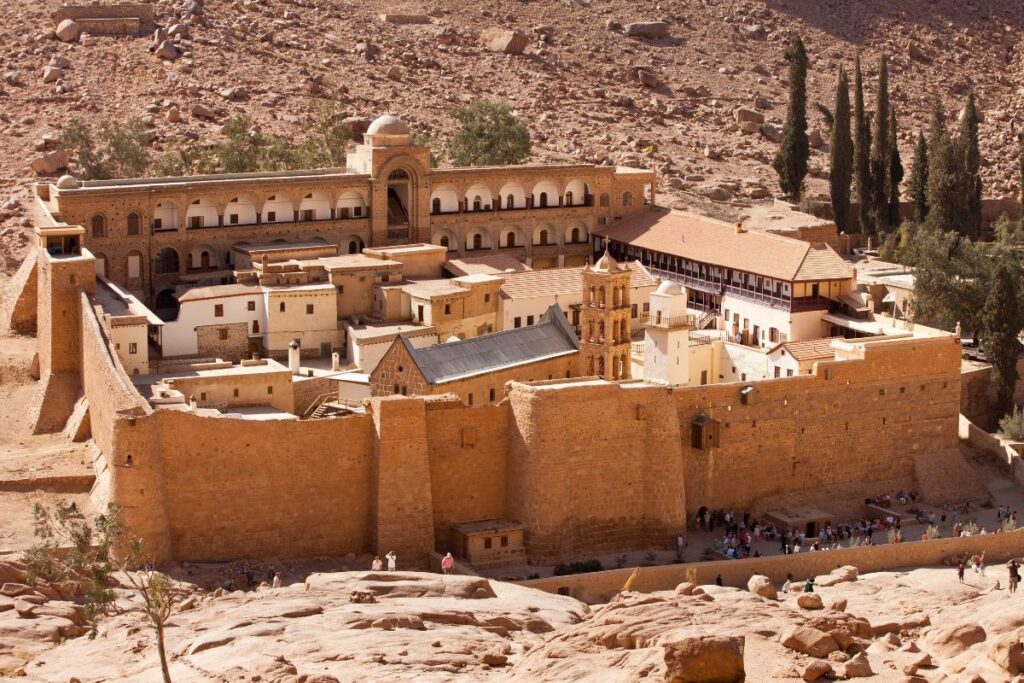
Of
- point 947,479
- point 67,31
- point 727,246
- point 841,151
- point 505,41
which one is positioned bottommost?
point 947,479

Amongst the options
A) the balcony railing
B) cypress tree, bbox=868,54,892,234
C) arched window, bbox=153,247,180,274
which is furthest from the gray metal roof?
cypress tree, bbox=868,54,892,234

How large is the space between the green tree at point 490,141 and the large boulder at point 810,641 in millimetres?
44130

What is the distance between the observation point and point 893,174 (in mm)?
81438

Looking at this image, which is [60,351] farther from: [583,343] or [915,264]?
[915,264]

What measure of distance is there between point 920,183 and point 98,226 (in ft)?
109

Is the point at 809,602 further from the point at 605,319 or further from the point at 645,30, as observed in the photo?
the point at 645,30

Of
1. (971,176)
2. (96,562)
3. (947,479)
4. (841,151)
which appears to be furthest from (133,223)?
(971,176)

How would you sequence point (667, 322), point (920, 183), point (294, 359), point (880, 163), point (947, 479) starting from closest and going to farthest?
point (947, 479) < point (667, 322) < point (294, 359) < point (920, 183) < point (880, 163)

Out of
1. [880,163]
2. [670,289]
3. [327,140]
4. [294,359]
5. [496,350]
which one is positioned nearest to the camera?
[496,350]

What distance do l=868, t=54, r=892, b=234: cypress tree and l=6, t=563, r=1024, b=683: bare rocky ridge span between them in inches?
1420

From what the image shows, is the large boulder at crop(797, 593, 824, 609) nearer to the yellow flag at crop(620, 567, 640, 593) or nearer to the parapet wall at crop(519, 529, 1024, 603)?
the parapet wall at crop(519, 529, 1024, 603)

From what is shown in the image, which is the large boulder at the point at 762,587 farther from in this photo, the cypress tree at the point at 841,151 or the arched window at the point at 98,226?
the cypress tree at the point at 841,151

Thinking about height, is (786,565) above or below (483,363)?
below

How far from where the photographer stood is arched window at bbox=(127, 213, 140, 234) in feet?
214
